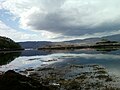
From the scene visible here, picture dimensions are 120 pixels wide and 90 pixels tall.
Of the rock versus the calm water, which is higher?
the rock

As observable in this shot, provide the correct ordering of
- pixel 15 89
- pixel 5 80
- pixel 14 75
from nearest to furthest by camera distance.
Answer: pixel 15 89, pixel 5 80, pixel 14 75

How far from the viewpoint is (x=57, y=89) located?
117ft

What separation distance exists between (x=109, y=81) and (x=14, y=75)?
61.9 feet

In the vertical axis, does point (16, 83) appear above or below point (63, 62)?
above

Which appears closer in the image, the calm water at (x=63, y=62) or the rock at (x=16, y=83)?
the rock at (x=16, y=83)

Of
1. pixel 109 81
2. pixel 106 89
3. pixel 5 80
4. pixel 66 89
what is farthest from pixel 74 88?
pixel 5 80

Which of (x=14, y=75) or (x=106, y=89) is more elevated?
(x=14, y=75)

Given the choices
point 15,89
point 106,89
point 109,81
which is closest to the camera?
point 15,89

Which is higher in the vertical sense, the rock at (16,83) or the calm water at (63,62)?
the rock at (16,83)

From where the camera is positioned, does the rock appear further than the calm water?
No

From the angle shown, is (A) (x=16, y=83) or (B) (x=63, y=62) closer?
(A) (x=16, y=83)

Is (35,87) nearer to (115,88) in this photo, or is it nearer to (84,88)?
Answer: (84,88)

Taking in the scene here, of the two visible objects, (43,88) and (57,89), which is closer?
(43,88)

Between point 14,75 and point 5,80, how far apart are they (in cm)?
207
